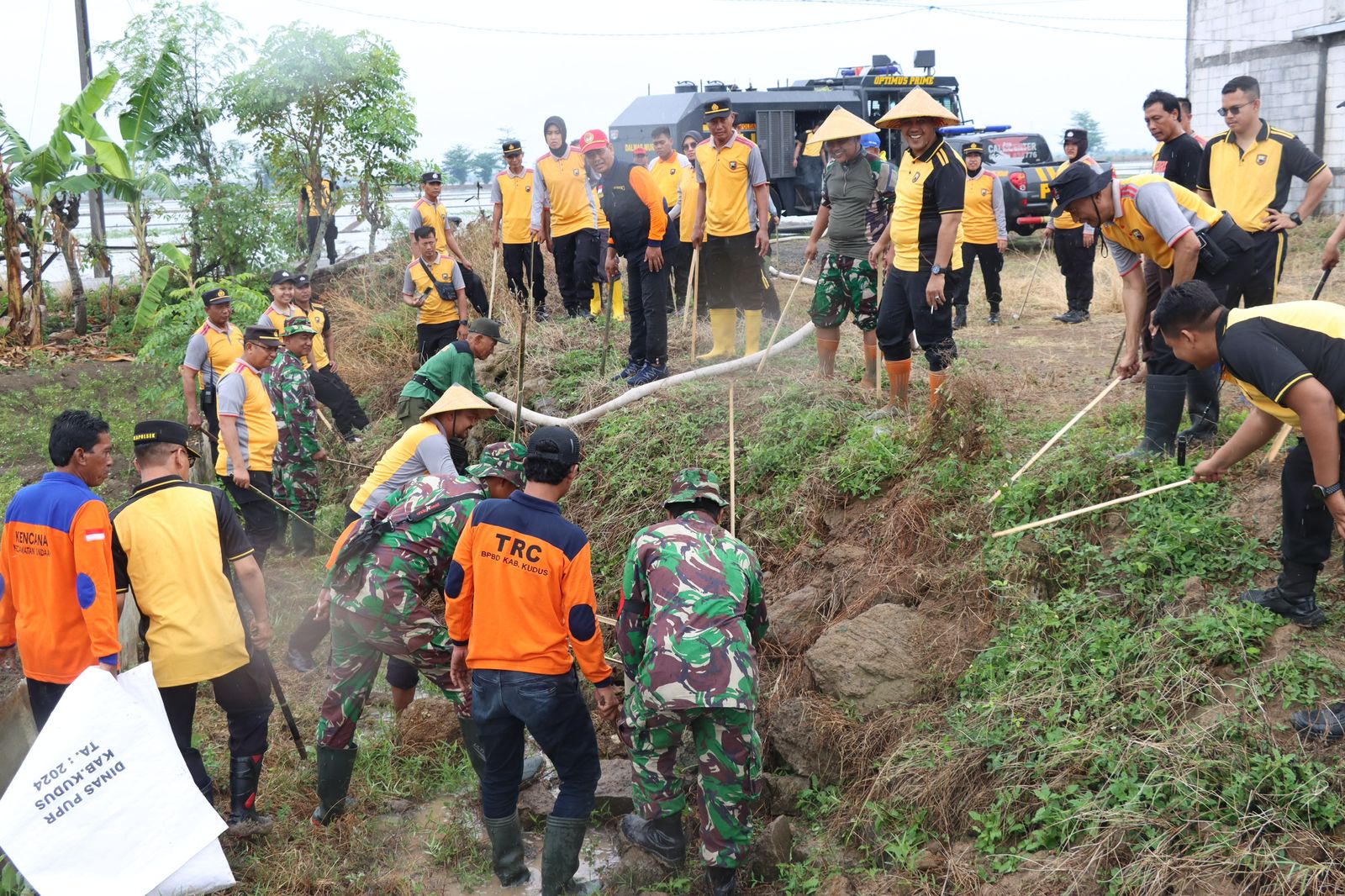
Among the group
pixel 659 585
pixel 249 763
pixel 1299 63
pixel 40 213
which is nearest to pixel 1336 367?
pixel 659 585

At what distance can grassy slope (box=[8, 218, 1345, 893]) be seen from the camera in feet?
12.3

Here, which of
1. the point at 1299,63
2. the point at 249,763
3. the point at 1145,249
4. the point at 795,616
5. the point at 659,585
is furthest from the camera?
the point at 1299,63

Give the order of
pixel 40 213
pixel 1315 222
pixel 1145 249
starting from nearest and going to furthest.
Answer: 1. pixel 1145 249
2. pixel 40 213
3. pixel 1315 222

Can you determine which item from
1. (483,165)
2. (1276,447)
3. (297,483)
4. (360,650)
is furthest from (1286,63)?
(483,165)

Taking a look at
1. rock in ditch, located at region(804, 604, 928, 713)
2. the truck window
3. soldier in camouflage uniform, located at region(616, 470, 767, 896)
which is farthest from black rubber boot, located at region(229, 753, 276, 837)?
the truck window

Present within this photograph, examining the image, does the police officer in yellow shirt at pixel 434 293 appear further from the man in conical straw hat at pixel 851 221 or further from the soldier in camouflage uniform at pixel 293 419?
the man in conical straw hat at pixel 851 221

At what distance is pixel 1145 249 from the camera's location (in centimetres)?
542

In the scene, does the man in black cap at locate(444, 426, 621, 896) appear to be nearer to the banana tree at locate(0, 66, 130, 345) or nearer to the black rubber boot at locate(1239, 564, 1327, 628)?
the black rubber boot at locate(1239, 564, 1327, 628)

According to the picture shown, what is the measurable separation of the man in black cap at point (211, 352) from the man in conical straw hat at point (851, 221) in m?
4.44

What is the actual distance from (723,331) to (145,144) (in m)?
10.0

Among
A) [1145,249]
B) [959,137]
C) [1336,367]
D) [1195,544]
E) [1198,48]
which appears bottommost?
[1195,544]

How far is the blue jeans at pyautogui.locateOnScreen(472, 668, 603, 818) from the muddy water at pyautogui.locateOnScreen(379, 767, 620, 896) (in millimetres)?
389

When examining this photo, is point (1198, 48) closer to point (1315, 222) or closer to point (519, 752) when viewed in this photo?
point (1315, 222)

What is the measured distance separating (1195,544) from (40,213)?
14.9m
